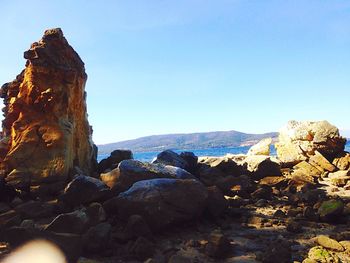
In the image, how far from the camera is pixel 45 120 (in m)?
16.0

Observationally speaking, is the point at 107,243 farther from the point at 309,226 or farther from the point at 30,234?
the point at 309,226

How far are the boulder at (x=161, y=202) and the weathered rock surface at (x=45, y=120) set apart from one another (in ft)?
17.3

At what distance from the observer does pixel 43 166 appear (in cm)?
1495

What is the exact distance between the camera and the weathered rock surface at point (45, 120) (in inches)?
584

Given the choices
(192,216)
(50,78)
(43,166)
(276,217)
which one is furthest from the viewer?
(50,78)

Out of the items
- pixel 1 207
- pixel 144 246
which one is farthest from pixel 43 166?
pixel 144 246

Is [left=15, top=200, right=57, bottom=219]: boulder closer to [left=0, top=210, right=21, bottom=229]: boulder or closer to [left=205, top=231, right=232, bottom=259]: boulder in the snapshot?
[left=0, top=210, right=21, bottom=229]: boulder

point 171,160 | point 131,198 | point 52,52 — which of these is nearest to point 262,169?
point 171,160

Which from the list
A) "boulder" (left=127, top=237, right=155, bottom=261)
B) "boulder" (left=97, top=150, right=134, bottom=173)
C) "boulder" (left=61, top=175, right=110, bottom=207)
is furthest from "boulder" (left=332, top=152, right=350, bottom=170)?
"boulder" (left=127, top=237, right=155, bottom=261)

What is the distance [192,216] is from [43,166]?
24.1 feet

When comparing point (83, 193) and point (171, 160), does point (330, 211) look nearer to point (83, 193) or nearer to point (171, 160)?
point (83, 193)

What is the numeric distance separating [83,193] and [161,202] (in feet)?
9.84

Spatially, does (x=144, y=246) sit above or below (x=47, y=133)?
below

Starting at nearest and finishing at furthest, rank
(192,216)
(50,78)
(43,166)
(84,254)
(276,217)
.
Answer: (84,254) → (192,216) → (276,217) → (43,166) → (50,78)
